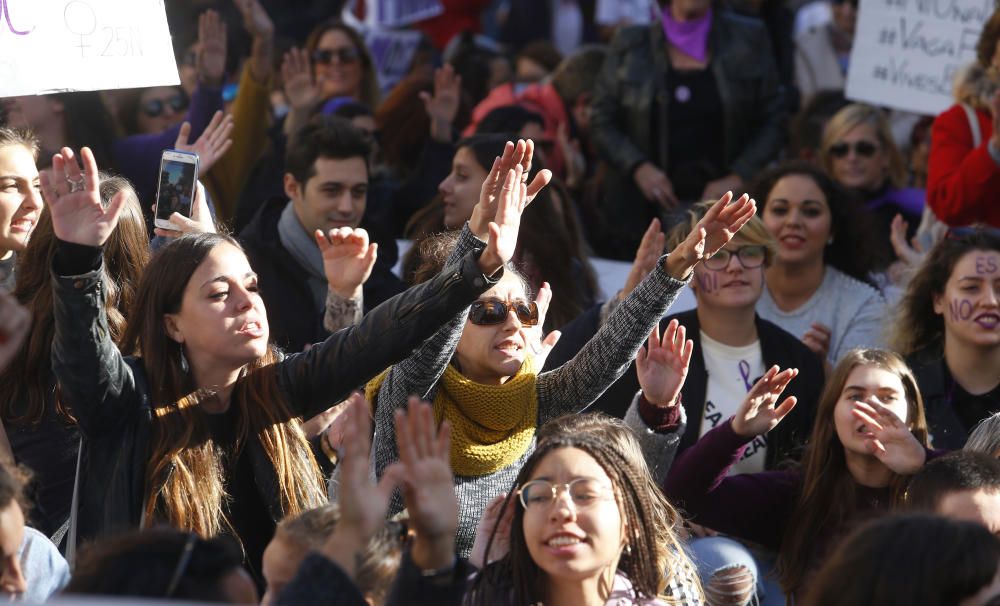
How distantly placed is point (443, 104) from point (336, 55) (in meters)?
0.83

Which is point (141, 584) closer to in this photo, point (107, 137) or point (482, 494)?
point (482, 494)

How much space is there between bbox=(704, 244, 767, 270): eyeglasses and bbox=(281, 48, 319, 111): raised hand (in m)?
2.62

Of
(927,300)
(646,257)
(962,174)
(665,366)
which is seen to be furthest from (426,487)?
(962,174)

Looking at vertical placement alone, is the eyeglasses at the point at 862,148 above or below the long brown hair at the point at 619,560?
below

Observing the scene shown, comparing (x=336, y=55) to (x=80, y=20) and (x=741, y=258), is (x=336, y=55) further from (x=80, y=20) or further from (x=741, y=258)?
(x=80, y=20)

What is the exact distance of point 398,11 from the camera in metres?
9.48

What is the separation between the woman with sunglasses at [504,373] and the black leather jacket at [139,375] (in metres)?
0.35

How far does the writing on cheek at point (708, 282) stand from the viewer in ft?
17.5

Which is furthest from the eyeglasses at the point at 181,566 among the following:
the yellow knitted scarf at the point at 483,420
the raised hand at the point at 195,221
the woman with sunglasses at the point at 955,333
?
the woman with sunglasses at the point at 955,333

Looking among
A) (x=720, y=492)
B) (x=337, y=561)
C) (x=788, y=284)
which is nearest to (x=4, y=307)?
(x=337, y=561)

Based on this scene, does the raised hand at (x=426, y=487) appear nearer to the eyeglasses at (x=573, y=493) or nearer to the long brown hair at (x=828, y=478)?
the eyeglasses at (x=573, y=493)

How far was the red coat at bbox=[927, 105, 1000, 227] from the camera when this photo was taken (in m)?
5.63

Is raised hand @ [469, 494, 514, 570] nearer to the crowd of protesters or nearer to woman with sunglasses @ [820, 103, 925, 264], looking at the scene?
the crowd of protesters

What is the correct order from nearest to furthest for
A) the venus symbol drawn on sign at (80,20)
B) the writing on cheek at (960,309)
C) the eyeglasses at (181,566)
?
the eyeglasses at (181,566) < the venus symbol drawn on sign at (80,20) < the writing on cheek at (960,309)
